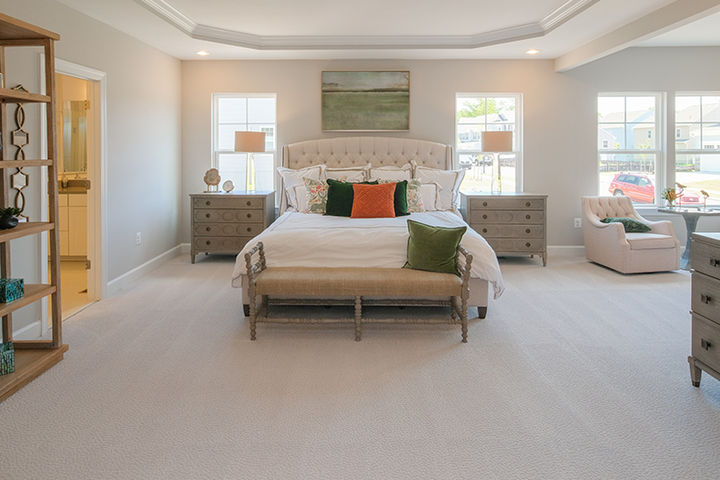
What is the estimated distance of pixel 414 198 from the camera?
5.67 meters

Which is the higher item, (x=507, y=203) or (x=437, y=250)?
(x=507, y=203)

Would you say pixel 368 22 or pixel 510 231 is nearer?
pixel 368 22

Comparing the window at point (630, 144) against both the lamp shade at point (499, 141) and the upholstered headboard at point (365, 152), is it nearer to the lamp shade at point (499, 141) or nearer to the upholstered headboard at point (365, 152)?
the lamp shade at point (499, 141)

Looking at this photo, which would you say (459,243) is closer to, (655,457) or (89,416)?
(655,457)

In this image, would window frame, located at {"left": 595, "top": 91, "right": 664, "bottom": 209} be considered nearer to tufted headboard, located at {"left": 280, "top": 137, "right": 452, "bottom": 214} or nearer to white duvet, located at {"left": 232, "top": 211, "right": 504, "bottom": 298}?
tufted headboard, located at {"left": 280, "top": 137, "right": 452, "bottom": 214}

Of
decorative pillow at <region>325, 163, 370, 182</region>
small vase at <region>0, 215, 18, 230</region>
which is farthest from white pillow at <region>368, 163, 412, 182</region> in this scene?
small vase at <region>0, 215, 18, 230</region>

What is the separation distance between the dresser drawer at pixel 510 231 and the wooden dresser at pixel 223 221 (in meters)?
2.50

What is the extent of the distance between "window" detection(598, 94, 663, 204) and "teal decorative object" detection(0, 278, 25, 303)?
6.35 meters

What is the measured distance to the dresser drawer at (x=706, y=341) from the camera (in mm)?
2609

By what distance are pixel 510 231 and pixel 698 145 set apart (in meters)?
2.79

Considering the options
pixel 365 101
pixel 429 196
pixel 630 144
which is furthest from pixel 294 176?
pixel 630 144

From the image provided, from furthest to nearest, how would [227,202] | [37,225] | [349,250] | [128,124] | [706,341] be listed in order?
[227,202] → [128,124] → [349,250] → [37,225] → [706,341]

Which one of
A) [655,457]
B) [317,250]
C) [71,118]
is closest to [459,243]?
[317,250]

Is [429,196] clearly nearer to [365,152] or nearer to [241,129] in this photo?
[365,152]
